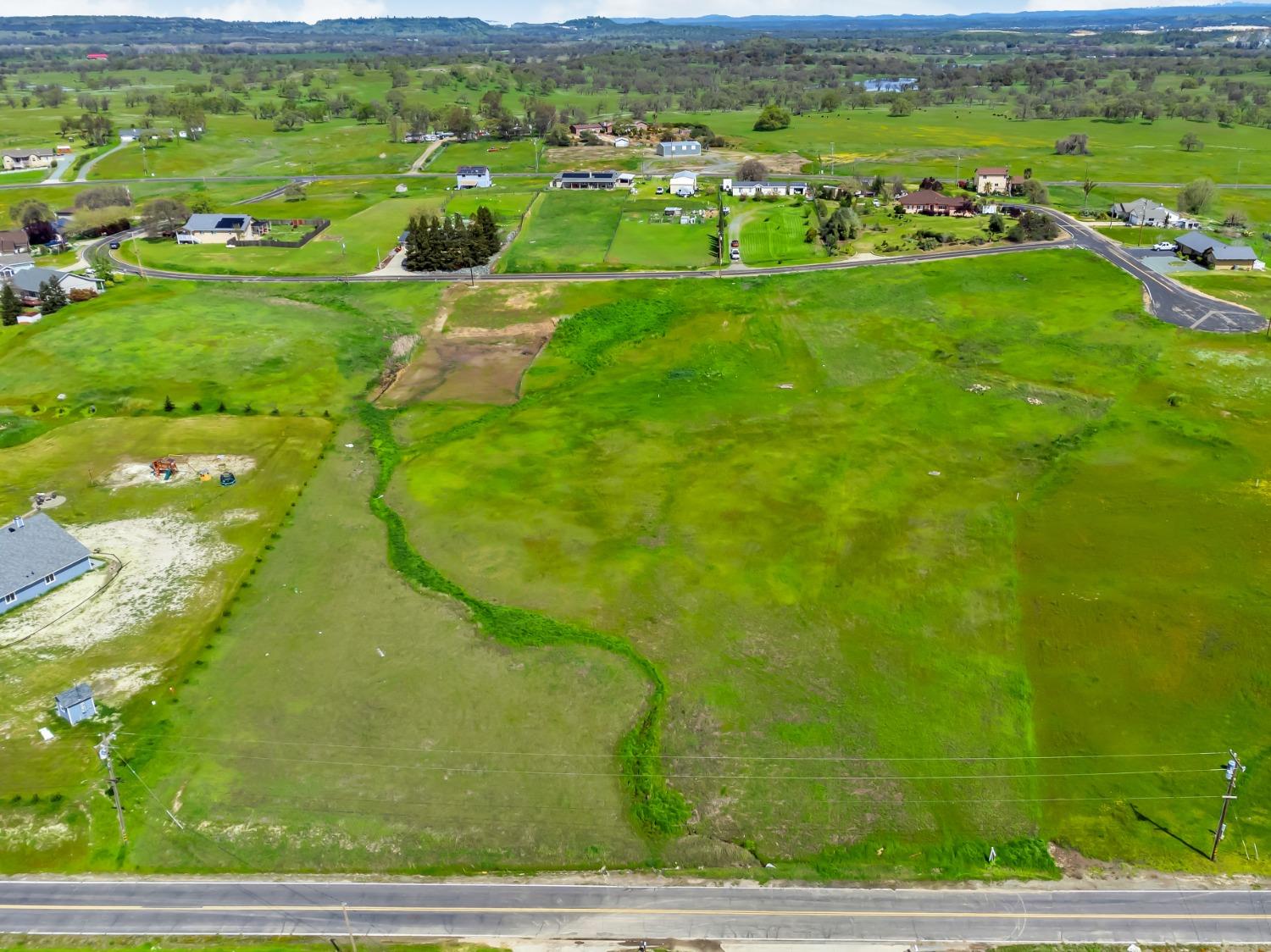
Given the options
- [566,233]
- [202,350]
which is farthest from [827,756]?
[566,233]

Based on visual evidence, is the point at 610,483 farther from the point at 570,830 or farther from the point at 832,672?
the point at 570,830

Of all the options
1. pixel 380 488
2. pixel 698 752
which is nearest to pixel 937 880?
pixel 698 752

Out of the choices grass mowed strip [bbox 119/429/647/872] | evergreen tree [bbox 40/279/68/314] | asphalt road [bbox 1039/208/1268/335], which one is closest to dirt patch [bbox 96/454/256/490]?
grass mowed strip [bbox 119/429/647/872]

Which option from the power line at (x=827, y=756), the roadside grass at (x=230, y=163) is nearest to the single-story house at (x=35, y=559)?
the power line at (x=827, y=756)

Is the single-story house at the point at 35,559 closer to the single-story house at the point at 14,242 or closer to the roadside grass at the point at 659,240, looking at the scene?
the roadside grass at the point at 659,240

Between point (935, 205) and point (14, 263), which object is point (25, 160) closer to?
point (14, 263)
